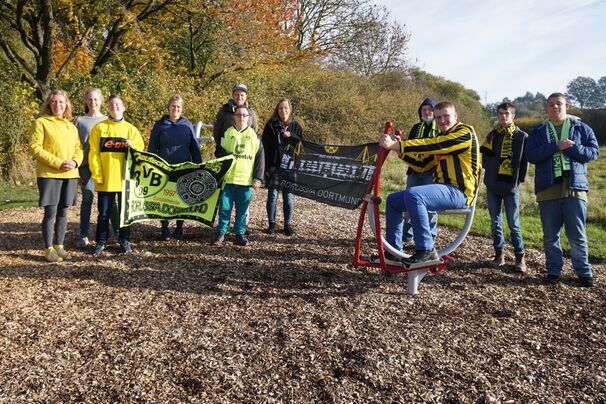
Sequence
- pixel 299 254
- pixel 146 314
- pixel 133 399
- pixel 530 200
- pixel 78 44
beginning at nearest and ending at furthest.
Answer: pixel 133 399 < pixel 146 314 < pixel 299 254 < pixel 530 200 < pixel 78 44

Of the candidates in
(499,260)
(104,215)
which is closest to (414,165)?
(499,260)

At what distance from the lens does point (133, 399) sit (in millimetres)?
2869

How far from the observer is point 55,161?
5117mm

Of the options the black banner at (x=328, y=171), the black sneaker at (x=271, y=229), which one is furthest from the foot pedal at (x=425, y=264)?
the black sneaker at (x=271, y=229)

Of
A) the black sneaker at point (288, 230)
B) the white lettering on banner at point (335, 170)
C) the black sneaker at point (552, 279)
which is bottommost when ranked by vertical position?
the black sneaker at point (552, 279)

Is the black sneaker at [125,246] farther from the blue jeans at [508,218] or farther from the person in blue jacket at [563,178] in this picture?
the person in blue jacket at [563,178]

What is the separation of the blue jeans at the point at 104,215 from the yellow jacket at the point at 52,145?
0.47 meters

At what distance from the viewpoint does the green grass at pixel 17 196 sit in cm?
935

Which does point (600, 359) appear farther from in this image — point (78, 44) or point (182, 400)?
point (78, 44)

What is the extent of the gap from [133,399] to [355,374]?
1.51m

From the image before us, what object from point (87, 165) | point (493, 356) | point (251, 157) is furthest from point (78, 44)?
point (493, 356)

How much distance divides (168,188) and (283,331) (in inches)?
113

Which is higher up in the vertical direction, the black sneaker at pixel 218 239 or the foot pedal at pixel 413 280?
the black sneaker at pixel 218 239

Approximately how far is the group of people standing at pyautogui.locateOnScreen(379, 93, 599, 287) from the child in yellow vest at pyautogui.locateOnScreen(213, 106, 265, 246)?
7.16 feet
